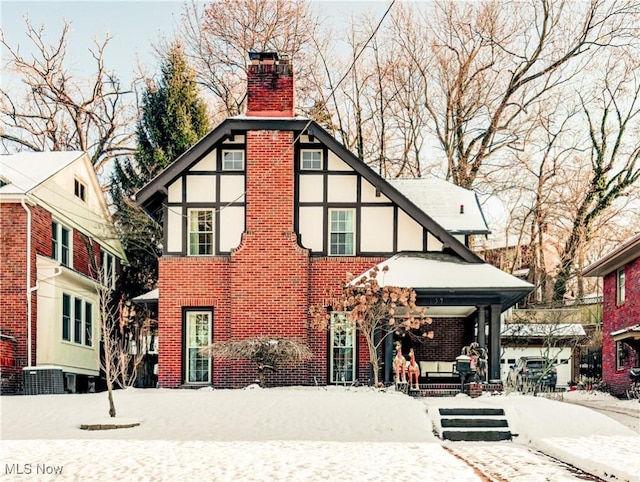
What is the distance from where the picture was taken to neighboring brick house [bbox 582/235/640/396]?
1072 inches

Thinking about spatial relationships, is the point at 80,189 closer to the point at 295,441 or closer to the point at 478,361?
the point at 478,361

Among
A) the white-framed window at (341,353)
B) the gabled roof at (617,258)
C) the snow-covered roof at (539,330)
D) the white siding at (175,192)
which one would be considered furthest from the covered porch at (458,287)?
the snow-covered roof at (539,330)

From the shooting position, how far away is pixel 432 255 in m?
22.7

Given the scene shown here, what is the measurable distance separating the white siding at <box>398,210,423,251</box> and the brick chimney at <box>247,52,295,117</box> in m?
3.97

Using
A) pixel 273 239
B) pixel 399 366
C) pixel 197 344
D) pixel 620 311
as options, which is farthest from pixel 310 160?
pixel 620 311

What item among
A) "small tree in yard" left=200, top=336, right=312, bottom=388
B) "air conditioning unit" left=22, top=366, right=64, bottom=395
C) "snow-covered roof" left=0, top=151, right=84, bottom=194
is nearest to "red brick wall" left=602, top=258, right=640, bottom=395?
"small tree in yard" left=200, top=336, right=312, bottom=388

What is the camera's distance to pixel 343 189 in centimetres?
2280

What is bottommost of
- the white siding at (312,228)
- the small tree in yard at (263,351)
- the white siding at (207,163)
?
the small tree in yard at (263,351)

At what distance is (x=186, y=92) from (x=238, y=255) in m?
13.4

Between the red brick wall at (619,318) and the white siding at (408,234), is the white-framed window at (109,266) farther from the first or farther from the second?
the red brick wall at (619,318)

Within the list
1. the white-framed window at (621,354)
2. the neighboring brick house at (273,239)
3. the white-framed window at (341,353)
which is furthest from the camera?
the white-framed window at (621,354)

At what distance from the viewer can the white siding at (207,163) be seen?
22.9 meters

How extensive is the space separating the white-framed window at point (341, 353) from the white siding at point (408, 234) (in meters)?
2.35

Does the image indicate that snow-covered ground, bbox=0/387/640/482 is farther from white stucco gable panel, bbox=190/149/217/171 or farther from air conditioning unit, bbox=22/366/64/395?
white stucco gable panel, bbox=190/149/217/171
